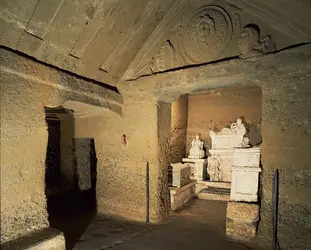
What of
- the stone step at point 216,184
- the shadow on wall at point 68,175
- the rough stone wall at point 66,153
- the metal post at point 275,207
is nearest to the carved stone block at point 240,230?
the metal post at point 275,207

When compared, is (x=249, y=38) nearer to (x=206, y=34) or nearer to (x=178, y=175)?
(x=206, y=34)

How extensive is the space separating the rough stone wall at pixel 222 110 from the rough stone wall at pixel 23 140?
19.9 ft

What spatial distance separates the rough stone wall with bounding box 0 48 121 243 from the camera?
2578mm

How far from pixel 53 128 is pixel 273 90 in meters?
6.37

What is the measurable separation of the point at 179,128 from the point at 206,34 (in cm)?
475

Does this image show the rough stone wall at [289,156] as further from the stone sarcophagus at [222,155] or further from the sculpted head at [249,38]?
the stone sarcophagus at [222,155]

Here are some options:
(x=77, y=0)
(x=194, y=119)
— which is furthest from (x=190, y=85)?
(x=194, y=119)

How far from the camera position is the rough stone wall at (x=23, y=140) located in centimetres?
258

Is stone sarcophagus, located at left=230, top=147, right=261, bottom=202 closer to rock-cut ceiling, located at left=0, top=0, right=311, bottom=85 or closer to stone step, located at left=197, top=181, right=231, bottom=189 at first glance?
rock-cut ceiling, located at left=0, top=0, right=311, bottom=85

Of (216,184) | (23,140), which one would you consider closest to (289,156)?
(23,140)

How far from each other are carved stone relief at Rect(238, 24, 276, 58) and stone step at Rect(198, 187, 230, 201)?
14.4 feet

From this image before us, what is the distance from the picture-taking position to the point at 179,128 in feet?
26.6

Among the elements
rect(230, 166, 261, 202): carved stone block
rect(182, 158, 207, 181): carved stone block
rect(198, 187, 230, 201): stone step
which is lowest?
rect(198, 187, 230, 201): stone step

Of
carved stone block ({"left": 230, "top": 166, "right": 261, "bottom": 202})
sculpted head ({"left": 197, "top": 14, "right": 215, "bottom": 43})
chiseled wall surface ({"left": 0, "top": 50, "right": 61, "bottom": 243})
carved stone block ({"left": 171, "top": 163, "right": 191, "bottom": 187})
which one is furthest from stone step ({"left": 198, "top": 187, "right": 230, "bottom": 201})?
chiseled wall surface ({"left": 0, "top": 50, "right": 61, "bottom": 243})
